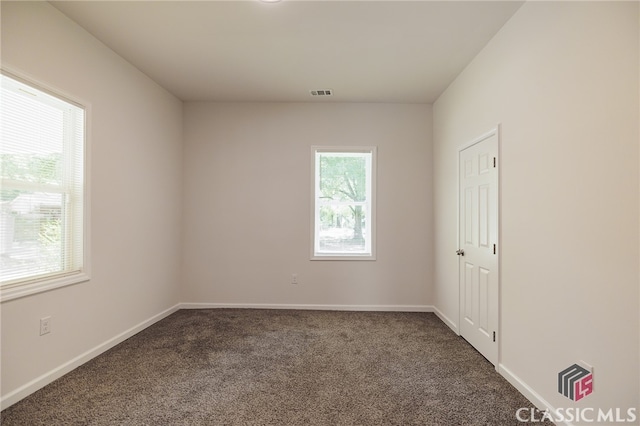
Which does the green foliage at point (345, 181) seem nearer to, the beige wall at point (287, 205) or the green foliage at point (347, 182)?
the green foliage at point (347, 182)

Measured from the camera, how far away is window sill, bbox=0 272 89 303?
207 centimetres

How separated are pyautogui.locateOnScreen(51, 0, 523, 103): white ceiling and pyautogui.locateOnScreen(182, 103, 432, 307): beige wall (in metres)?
0.50

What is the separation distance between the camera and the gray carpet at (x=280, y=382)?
2000 millimetres

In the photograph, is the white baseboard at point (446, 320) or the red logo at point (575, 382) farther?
the white baseboard at point (446, 320)

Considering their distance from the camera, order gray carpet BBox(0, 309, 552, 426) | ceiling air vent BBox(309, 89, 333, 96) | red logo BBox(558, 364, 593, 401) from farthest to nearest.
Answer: ceiling air vent BBox(309, 89, 333, 96) → gray carpet BBox(0, 309, 552, 426) → red logo BBox(558, 364, 593, 401)

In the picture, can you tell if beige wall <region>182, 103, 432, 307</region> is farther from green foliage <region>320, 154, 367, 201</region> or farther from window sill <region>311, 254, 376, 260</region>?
green foliage <region>320, 154, 367, 201</region>

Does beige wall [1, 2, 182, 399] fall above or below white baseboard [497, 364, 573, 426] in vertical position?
above

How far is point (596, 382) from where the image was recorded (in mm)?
1663

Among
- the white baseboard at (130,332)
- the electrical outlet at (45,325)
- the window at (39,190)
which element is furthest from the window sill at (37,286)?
the white baseboard at (130,332)

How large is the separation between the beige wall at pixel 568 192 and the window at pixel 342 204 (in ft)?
6.23

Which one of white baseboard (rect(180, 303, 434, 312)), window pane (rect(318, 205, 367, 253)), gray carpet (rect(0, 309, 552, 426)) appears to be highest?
window pane (rect(318, 205, 367, 253))

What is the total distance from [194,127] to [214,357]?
2990 millimetres

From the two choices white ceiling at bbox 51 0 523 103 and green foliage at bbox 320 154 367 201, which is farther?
green foliage at bbox 320 154 367 201

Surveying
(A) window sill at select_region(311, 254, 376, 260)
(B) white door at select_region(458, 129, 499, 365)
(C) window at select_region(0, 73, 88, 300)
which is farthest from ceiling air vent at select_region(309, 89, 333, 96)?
(C) window at select_region(0, 73, 88, 300)
